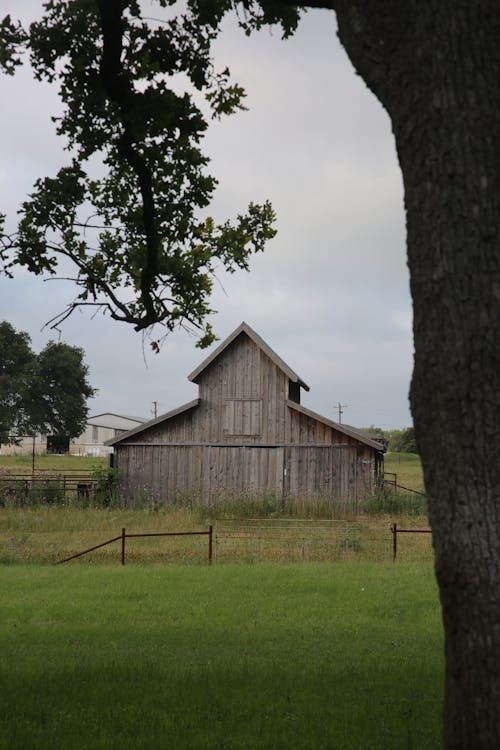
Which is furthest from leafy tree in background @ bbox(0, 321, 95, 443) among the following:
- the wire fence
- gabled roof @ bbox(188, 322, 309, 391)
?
the wire fence

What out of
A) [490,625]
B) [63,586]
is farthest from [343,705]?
[63,586]

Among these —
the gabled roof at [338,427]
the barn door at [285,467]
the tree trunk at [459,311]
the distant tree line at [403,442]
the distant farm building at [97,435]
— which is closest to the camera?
the tree trunk at [459,311]

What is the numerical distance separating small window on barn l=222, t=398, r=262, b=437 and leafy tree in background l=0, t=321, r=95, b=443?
51.2m

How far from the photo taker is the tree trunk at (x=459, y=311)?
4.03 m

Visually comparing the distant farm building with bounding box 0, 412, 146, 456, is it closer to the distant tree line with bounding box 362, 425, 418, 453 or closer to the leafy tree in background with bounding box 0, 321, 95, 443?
the leafy tree in background with bounding box 0, 321, 95, 443

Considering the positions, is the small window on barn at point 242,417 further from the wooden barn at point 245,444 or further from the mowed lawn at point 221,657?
the mowed lawn at point 221,657

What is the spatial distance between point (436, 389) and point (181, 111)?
22.6 feet

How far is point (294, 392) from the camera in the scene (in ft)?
114

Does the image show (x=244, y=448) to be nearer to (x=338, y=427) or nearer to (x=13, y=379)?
(x=338, y=427)

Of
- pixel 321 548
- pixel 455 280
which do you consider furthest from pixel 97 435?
pixel 455 280

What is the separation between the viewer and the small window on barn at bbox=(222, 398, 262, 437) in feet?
110

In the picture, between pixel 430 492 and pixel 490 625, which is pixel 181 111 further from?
pixel 490 625

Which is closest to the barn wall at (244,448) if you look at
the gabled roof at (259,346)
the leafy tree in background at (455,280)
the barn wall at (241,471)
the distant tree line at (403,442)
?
the barn wall at (241,471)

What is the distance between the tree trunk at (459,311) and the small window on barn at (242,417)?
29217 millimetres
